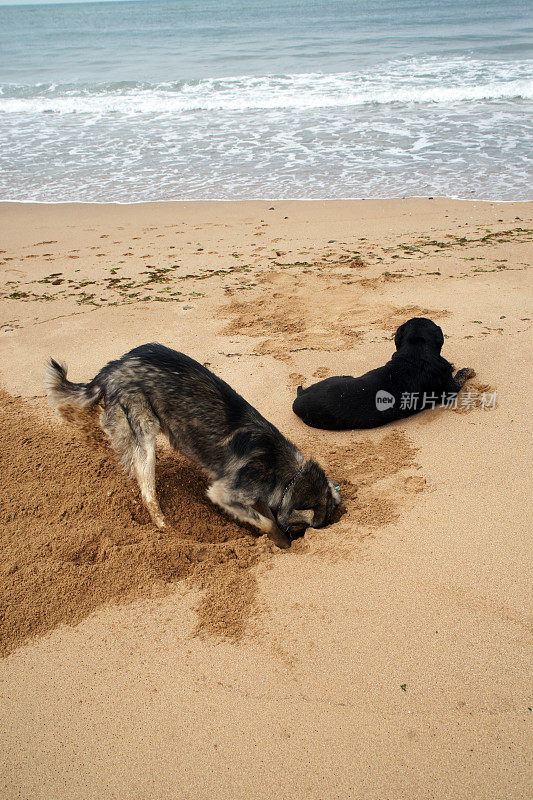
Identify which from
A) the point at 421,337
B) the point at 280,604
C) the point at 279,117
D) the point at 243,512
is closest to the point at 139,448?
the point at 243,512

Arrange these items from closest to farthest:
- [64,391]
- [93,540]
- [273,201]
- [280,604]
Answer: [280,604] < [93,540] < [64,391] < [273,201]

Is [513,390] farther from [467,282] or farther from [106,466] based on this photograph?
[106,466]

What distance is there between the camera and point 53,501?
4.01 metres

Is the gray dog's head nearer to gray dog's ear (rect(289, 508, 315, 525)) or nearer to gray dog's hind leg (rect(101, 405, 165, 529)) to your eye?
gray dog's ear (rect(289, 508, 315, 525))

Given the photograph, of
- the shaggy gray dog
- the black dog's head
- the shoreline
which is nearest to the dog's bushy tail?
the shaggy gray dog

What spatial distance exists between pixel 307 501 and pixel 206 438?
2.97ft

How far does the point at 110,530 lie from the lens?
3.77 metres

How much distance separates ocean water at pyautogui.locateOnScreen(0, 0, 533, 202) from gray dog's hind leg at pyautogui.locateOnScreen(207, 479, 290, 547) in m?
8.57

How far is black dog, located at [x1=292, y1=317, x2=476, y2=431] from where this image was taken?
191 inches

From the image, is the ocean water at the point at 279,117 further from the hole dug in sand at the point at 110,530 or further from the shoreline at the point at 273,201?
the hole dug in sand at the point at 110,530

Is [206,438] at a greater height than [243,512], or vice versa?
[206,438]

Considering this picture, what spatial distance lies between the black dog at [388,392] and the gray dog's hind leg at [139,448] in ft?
4.80

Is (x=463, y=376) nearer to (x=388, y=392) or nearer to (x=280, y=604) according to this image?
(x=388, y=392)

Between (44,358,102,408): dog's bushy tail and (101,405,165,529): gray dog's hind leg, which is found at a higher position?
(44,358,102,408): dog's bushy tail
